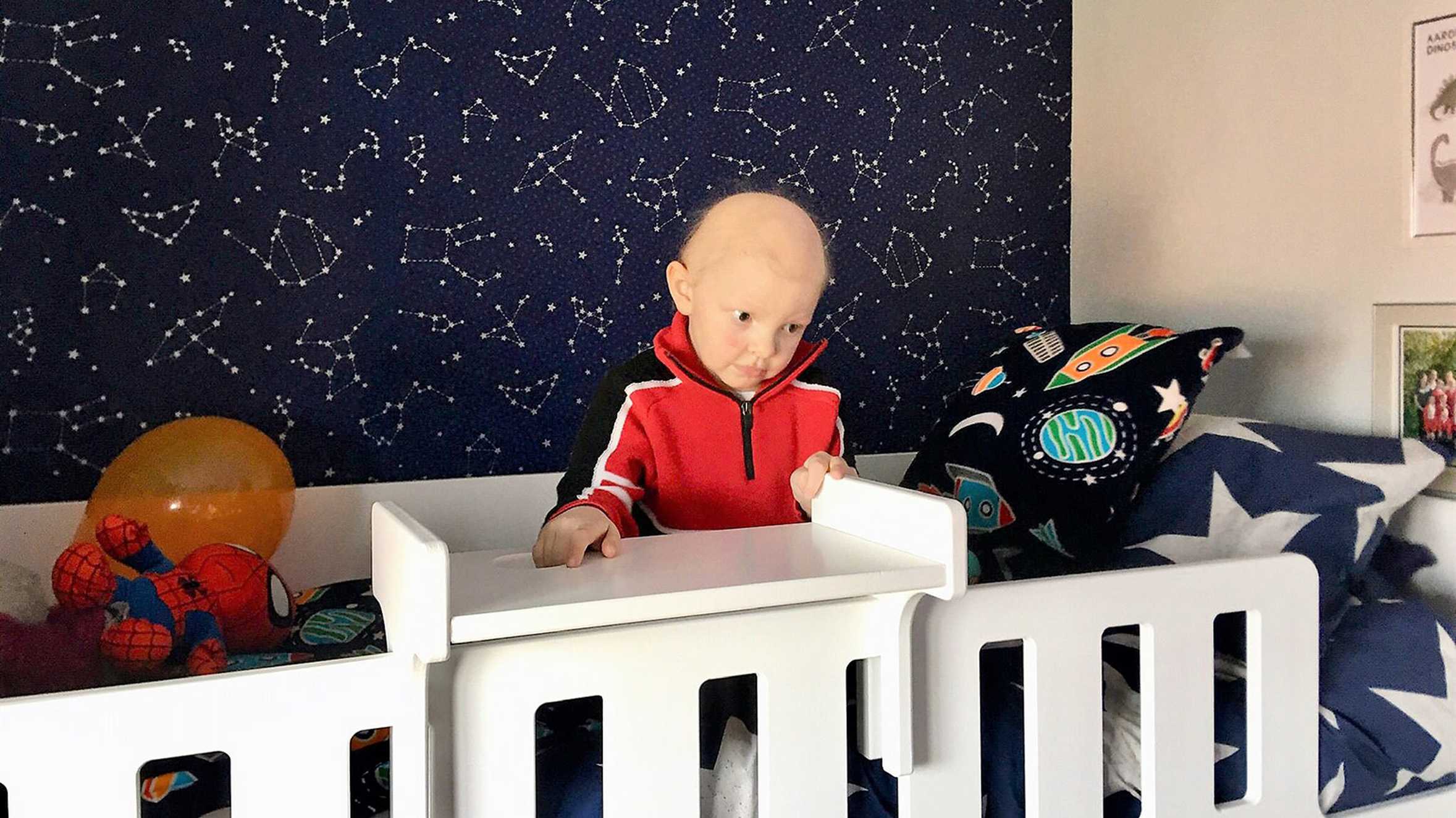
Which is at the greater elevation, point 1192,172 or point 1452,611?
point 1192,172

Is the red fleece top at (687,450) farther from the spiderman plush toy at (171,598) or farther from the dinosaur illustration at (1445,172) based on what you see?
the dinosaur illustration at (1445,172)

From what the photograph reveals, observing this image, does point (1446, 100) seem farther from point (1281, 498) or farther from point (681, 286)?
point (681, 286)

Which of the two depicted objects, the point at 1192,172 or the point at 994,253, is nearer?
the point at 1192,172

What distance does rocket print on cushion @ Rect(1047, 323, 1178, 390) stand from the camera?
60.4 inches

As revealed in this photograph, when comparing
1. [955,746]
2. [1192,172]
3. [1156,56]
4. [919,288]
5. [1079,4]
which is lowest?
[955,746]

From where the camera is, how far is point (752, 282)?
1.15 metres

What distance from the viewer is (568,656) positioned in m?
0.90

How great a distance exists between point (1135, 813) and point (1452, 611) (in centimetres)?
59

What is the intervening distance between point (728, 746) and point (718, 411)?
0.39 metres

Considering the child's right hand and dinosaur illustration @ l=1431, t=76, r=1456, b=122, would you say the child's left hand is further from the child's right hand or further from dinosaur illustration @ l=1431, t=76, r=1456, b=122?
dinosaur illustration @ l=1431, t=76, r=1456, b=122

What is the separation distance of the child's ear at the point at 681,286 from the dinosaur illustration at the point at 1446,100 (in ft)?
3.22

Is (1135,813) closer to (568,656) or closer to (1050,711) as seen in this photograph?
(1050,711)

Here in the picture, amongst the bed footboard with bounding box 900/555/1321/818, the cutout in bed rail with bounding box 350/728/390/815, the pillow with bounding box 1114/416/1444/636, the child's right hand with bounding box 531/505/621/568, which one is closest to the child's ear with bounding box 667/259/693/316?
the child's right hand with bounding box 531/505/621/568

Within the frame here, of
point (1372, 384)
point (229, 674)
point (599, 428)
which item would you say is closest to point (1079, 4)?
point (1372, 384)
